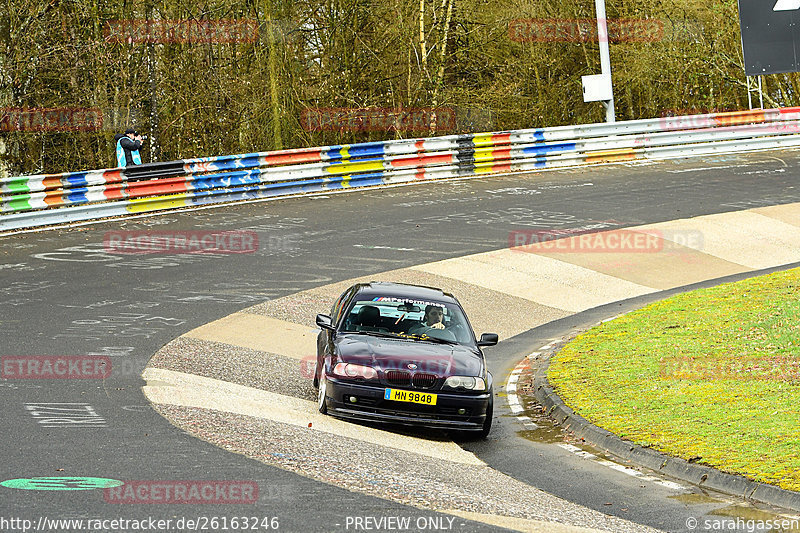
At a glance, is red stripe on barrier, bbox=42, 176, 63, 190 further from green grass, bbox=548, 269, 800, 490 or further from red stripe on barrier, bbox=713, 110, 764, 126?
red stripe on barrier, bbox=713, 110, 764, 126

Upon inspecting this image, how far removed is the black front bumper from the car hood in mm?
263

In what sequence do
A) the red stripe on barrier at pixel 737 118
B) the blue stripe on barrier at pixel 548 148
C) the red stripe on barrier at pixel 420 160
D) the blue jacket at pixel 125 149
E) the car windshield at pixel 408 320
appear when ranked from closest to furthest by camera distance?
the car windshield at pixel 408 320, the blue jacket at pixel 125 149, the red stripe on barrier at pixel 420 160, the blue stripe on barrier at pixel 548 148, the red stripe on barrier at pixel 737 118

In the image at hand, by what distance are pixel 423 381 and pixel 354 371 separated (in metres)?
0.73

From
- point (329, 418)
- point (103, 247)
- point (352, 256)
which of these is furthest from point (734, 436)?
point (103, 247)

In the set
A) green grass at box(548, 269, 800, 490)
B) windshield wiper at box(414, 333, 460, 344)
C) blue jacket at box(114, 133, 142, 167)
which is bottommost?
green grass at box(548, 269, 800, 490)

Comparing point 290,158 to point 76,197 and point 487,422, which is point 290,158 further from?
point 487,422

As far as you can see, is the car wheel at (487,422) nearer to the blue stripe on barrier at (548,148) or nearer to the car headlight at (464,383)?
the car headlight at (464,383)

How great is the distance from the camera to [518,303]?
18.5 m

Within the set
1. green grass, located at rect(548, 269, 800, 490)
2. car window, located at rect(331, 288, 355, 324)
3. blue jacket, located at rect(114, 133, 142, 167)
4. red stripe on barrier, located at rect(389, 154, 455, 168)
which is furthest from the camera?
red stripe on barrier, located at rect(389, 154, 455, 168)

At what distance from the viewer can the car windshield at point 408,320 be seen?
11969 mm

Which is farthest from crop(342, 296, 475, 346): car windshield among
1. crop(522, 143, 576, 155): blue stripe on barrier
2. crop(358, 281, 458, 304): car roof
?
crop(522, 143, 576, 155): blue stripe on barrier

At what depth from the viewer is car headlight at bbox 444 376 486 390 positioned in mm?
10977

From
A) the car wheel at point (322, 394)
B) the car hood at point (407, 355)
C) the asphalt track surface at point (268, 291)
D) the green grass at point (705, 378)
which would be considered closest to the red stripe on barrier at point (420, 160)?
the asphalt track surface at point (268, 291)

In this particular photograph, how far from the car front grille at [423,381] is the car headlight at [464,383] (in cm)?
15
